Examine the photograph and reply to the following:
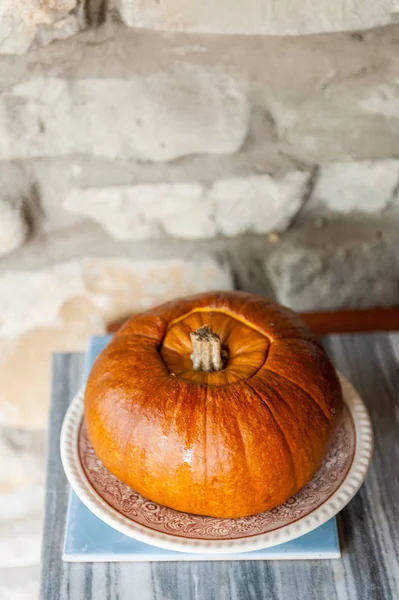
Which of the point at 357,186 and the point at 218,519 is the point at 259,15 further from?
the point at 218,519

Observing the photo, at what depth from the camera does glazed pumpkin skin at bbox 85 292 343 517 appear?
22.0 inches

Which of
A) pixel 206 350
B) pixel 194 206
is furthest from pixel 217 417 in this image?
pixel 194 206

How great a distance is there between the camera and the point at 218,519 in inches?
23.3

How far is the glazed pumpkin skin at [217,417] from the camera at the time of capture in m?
0.56

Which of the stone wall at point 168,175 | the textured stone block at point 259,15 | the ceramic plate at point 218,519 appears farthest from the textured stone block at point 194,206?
the ceramic plate at point 218,519

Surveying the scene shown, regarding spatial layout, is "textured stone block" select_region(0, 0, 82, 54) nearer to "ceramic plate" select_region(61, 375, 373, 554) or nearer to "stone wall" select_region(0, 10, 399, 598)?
"stone wall" select_region(0, 10, 399, 598)

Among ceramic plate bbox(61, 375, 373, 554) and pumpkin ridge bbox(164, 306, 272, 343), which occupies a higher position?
pumpkin ridge bbox(164, 306, 272, 343)

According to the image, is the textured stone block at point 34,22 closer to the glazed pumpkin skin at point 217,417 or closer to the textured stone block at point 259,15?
the textured stone block at point 259,15

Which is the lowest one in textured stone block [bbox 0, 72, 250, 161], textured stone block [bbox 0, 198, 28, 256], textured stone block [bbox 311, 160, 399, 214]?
textured stone block [bbox 0, 198, 28, 256]

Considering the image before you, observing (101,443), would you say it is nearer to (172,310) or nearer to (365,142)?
(172,310)

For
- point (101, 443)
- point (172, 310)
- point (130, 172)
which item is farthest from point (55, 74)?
point (101, 443)

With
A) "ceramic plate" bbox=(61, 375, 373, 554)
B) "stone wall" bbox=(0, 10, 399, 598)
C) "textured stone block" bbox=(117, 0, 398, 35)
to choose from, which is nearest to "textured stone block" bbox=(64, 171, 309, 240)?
"stone wall" bbox=(0, 10, 399, 598)

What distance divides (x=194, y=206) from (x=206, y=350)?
11.0 inches

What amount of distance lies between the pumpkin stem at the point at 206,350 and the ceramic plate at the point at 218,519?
129 millimetres
